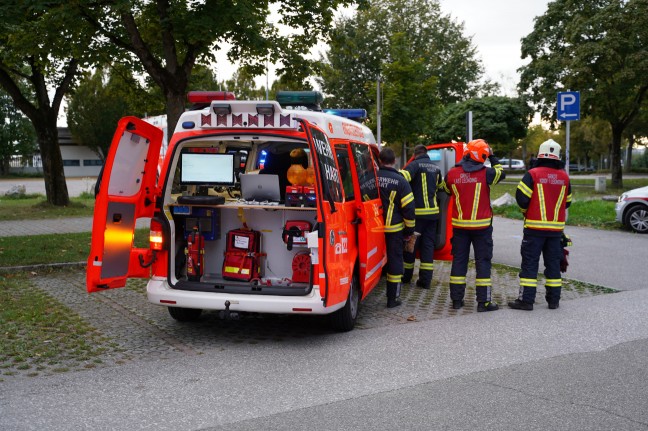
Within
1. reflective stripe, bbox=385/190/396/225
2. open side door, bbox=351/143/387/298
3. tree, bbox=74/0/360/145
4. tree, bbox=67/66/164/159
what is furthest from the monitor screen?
tree, bbox=67/66/164/159

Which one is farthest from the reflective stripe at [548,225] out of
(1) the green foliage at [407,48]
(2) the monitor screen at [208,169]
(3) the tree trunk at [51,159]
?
(1) the green foliage at [407,48]

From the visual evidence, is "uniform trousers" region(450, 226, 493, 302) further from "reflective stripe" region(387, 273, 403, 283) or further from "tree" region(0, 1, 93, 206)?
"tree" region(0, 1, 93, 206)

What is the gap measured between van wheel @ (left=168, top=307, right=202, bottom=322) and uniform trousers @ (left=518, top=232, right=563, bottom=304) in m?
3.80

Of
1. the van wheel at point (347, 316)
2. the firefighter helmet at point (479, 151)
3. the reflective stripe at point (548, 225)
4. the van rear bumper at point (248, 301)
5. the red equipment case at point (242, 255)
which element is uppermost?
the firefighter helmet at point (479, 151)

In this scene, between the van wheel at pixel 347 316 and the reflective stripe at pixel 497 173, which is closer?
the van wheel at pixel 347 316

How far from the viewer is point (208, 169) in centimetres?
727

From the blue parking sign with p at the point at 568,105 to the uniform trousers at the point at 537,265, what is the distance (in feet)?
14.7

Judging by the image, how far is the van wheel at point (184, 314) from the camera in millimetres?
7227

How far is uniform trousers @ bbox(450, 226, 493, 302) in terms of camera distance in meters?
8.03

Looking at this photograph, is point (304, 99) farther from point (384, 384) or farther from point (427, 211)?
point (384, 384)

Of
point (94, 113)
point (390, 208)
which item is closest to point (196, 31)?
point (390, 208)

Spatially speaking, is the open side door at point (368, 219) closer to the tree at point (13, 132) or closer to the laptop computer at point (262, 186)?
the laptop computer at point (262, 186)

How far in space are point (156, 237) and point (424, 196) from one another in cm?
391

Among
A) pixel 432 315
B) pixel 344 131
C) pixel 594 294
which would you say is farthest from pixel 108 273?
pixel 594 294
